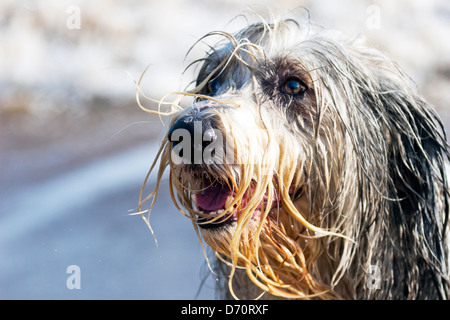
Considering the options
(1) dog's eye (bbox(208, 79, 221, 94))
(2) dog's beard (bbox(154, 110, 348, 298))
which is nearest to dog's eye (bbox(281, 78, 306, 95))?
(2) dog's beard (bbox(154, 110, 348, 298))

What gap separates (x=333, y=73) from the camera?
213 cm

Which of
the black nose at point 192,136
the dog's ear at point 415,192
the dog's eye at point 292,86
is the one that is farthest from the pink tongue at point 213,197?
the dog's ear at point 415,192

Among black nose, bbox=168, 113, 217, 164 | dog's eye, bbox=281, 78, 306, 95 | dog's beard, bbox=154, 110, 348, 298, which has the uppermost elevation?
dog's eye, bbox=281, 78, 306, 95

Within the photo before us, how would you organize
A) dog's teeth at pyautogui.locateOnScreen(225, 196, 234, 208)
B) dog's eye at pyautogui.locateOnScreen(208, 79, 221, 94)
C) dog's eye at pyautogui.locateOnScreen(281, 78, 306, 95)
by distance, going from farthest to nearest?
dog's eye at pyautogui.locateOnScreen(208, 79, 221, 94) < dog's eye at pyautogui.locateOnScreen(281, 78, 306, 95) < dog's teeth at pyautogui.locateOnScreen(225, 196, 234, 208)

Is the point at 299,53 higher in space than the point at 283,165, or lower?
higher

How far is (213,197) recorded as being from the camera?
208 cm

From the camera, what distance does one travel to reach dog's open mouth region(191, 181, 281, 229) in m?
2.01

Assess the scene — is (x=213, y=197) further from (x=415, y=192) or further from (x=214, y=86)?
(x=415, y=192)

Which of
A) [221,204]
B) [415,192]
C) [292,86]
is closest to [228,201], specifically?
[221,204]

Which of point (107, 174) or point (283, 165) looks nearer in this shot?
point (283, 165)

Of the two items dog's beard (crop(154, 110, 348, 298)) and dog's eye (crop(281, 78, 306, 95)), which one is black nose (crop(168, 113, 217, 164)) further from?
dog's eye (crop(281, 78, 306, 95))
